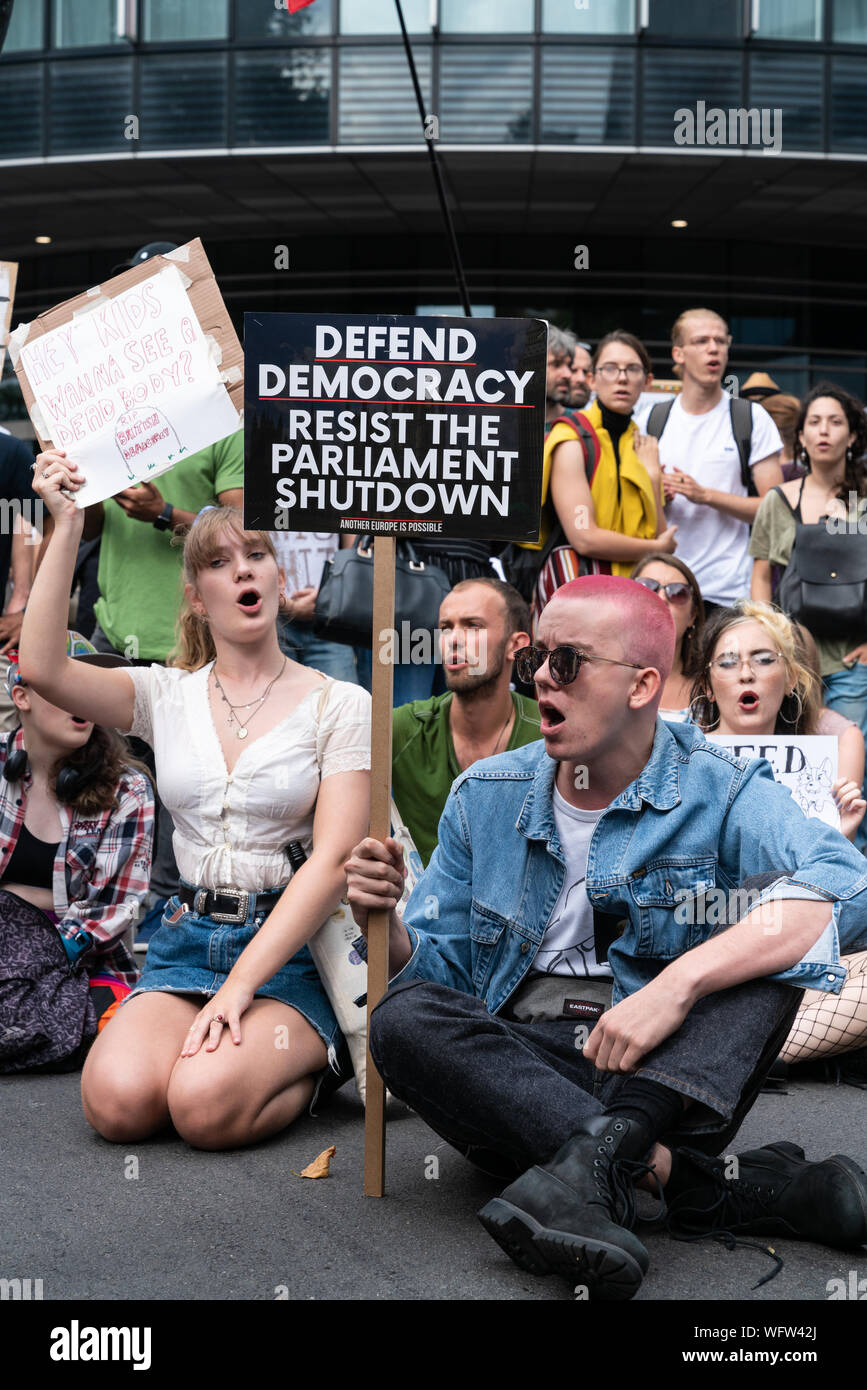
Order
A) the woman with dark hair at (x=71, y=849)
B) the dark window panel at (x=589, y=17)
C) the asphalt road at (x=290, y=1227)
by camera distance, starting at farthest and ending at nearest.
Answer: the dark window panel at (x=589, y=17)
the woman with dark hair at (x=71, y=849)
the asphalt road at (x=290, y=1227)

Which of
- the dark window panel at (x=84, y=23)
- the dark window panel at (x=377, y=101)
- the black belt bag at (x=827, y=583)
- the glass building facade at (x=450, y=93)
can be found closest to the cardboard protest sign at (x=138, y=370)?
the black belt bag at (x=827, y=583)

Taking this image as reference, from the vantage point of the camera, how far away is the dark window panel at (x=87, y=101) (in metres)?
14.9

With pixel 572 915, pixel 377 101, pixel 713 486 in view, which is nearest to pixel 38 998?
pixel 572 915

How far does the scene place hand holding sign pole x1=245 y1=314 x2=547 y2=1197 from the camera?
10.6 ft

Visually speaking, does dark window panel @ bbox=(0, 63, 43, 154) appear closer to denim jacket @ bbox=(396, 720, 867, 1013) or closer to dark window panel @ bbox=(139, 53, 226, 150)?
dark window panel @ bbox=(139, 53, 226, 150)

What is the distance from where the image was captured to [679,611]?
18.0 feet

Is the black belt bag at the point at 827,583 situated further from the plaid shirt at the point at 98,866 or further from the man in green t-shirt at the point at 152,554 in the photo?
the plaid shirt at the point at 98,866

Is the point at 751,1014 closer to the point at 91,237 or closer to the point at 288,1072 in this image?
the point at 288,1072

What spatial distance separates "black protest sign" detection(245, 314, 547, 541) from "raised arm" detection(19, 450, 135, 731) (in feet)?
1.86

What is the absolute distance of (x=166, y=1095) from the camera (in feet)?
11.9

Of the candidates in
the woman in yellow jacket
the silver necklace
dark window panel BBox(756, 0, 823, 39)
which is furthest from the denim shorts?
dark window panel BBox(756, 0, 823, 39)

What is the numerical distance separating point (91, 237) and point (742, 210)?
730 centimetres

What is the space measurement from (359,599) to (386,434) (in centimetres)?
206

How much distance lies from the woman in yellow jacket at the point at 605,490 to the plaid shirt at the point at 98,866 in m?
1.90
